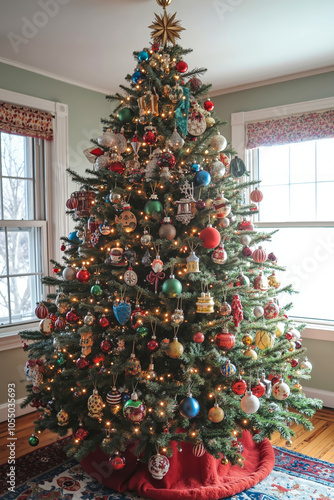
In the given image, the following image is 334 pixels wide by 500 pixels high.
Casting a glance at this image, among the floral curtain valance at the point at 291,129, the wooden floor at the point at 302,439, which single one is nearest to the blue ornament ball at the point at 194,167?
the floral curtain valance at the point at 291,129

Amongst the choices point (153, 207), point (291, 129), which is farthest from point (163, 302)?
A: point (291, 129)

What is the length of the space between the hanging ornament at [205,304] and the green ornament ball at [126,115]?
3.10 ft

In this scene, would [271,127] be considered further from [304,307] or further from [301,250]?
[304,307]

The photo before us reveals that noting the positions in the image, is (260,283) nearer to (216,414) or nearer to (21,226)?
(216,414)

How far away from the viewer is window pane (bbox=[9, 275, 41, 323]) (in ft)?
10.2

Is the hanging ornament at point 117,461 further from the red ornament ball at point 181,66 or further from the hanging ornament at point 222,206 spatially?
the red ornament ball at point 181,66

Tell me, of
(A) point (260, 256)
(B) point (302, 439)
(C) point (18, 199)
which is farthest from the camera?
(C) point (18, 199)

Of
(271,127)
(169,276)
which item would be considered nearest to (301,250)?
(271,127)

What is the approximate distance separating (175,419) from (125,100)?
5.15 ft

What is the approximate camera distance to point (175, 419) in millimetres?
1894

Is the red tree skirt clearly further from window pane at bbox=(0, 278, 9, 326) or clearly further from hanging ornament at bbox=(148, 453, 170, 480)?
window pane at bbox=(0, 278, 9, 326)

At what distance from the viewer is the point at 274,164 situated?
344cm

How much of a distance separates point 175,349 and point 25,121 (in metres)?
2.13

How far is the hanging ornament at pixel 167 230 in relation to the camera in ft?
6.15
